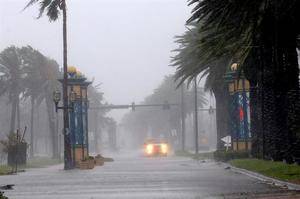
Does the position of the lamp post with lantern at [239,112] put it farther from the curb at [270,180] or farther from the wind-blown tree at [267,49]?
the curb at [270,180]

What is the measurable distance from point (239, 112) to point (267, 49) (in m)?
Answer: 18.1

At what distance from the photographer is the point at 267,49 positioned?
26.4 m

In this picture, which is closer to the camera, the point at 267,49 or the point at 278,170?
the point at 278,170

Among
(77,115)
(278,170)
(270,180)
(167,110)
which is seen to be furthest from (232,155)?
(167,110)

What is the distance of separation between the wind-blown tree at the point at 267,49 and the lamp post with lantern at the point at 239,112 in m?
8.23

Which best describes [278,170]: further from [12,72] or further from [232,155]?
[12,72]

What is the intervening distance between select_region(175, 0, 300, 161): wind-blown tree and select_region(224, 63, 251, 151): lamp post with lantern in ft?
27.0

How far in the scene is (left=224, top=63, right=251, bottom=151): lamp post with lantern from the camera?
4366cm

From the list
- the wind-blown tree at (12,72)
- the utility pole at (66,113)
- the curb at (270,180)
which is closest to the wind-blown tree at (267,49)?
the curb at (270,180)

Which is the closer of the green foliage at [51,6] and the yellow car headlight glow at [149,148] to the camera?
the green foliage at [51,6]

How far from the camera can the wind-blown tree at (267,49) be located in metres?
20.9

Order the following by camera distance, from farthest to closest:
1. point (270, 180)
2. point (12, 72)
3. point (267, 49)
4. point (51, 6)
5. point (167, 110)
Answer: point (167, 110)
point (12, 72)
point (51, 6)
point (267, 49)
point (270, 180)

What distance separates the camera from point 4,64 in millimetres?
74188

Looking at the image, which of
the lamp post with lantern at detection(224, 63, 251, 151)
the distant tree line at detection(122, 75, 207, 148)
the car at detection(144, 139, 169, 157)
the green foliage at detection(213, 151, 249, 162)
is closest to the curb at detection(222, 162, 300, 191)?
the green foliage at detection(213, 151, 249, 162)
